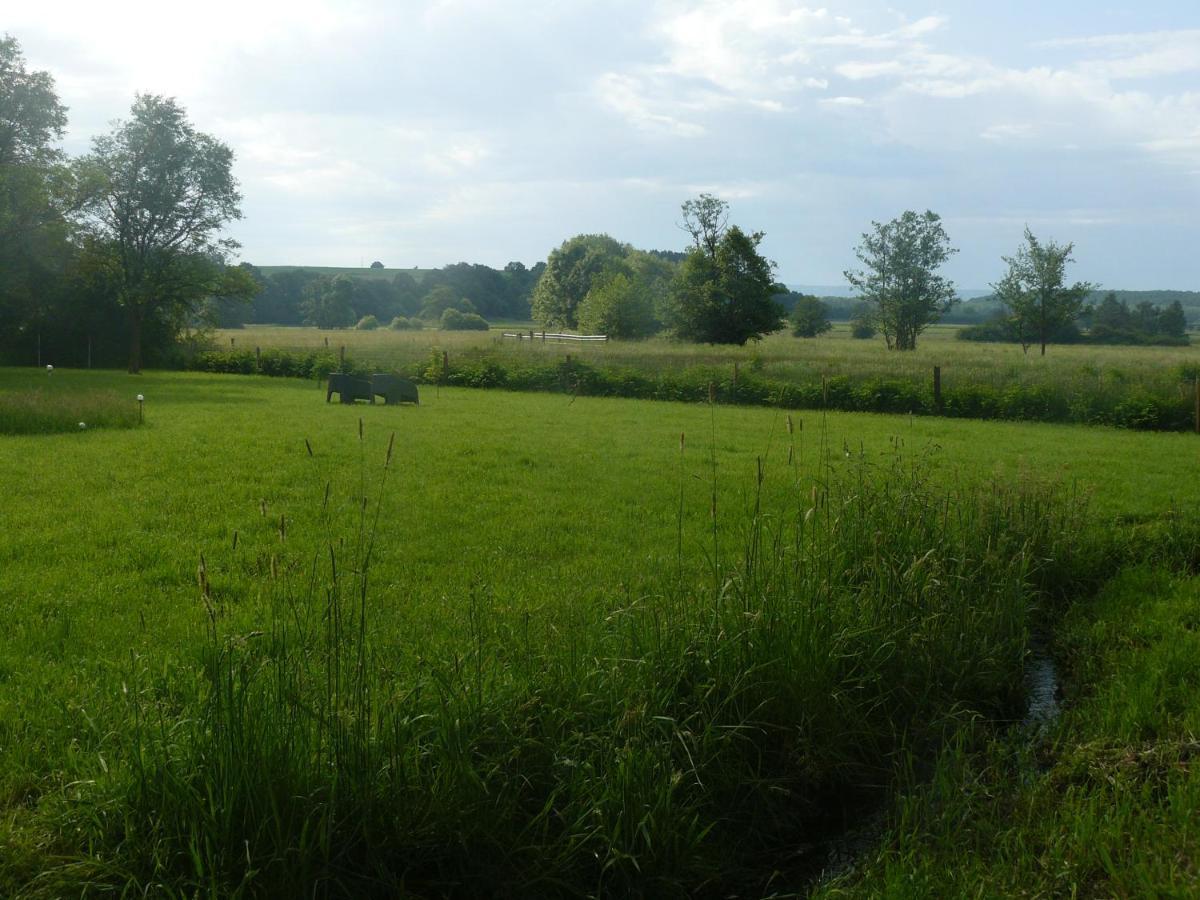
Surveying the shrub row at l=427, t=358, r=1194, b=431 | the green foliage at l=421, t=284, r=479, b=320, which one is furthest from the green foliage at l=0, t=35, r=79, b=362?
the green foliage at l=421, t=284, r=479, b=320

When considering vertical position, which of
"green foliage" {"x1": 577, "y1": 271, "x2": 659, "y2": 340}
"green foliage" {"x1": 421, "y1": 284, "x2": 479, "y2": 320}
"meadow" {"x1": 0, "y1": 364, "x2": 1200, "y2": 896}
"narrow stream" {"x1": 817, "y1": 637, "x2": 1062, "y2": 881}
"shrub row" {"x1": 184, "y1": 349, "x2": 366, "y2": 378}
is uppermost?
"green foliage" {"x1": 421, "y1": 284, "x2": 479, "y2": 320}

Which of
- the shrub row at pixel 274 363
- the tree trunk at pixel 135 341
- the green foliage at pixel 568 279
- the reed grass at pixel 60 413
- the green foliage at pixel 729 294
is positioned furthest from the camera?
the green foliage at pixel 568 279

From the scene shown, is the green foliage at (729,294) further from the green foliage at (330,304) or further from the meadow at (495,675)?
the meadow at (495,675)

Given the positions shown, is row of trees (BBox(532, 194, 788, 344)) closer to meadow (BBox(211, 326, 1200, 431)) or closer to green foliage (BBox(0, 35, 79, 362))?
meadow (BBox(211, 326, 1200, 431))

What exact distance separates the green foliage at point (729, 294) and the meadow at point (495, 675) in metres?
48.5

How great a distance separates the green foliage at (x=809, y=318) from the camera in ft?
321

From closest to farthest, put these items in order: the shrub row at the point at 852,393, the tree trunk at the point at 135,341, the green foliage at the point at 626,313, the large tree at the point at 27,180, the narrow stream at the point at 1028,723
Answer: the narrow stream at the point at 1028,723 → the shrub row at the point at 852,393 → the large tree at the point at 27,180 → the tree trunk at the point at 135,341 → the green foliage at the point at 626,313

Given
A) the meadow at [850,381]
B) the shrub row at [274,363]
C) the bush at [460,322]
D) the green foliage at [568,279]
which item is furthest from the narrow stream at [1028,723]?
the bush at [460,322]

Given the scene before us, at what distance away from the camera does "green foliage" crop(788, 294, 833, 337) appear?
97.9 m

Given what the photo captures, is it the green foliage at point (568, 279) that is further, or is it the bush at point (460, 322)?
the bush at point (460, 322)

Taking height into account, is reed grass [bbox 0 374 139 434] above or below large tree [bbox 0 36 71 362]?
below

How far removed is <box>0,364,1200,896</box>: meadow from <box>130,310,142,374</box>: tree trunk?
31.3m

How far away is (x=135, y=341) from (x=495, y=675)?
39829 millimetres

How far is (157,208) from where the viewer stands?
130 feet
